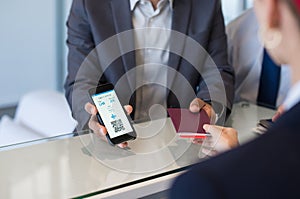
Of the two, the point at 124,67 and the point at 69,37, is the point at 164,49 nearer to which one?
the point at 124,67

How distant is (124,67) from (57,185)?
0.53 m

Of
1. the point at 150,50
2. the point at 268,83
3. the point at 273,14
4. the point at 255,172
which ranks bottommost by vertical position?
the point at 268,83

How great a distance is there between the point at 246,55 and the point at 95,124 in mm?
754

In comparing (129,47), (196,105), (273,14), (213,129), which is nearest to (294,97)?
(273,14)

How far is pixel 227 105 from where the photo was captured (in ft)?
4.49

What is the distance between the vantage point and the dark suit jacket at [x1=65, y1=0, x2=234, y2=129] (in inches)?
53.4

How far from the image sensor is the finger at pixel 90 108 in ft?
3.58

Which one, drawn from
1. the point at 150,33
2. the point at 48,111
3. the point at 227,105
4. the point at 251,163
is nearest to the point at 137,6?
the point at 150,33

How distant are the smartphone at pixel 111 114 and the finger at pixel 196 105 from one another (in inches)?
7.4

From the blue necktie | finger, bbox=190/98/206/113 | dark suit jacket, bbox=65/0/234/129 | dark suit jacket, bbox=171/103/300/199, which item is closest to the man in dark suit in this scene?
dark suit jacket, bbox=171/103/300/199

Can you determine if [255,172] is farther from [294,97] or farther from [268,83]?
[268,83]

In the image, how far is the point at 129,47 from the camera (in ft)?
4.49

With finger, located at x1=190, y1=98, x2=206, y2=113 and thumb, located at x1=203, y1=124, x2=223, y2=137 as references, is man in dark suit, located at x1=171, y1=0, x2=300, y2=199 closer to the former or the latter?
thumb, located at x1=203, y1=124, x2=223, y2=137

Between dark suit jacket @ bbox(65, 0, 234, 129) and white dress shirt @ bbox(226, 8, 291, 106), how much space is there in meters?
0.24
